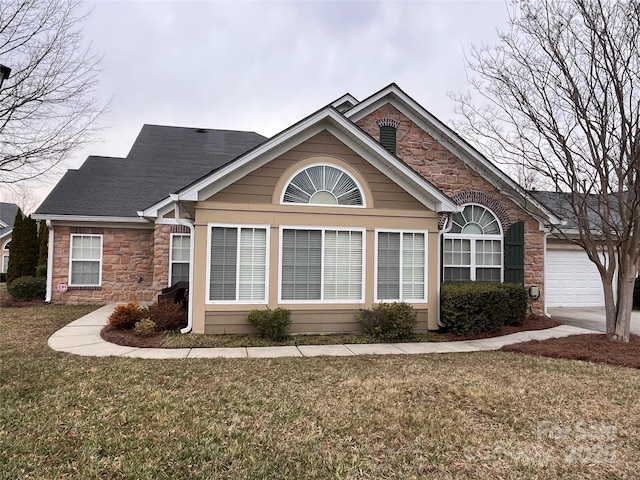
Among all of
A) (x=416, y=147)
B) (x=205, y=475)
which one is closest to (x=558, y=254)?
(x=416, y=147)

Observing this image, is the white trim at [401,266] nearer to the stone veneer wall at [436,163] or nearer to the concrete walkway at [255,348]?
the concrete walkway at [255,348]

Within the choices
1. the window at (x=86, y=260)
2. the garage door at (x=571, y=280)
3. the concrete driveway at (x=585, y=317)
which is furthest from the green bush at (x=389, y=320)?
the window at (x=86, y=260)

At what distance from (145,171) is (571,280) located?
16.1 meters

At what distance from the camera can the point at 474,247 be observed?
11.6 m

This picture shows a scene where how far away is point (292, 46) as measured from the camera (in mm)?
12867

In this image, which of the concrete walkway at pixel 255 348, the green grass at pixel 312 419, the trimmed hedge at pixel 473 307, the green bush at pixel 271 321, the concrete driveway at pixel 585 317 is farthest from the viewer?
the concrete driveway at pixel 585 317

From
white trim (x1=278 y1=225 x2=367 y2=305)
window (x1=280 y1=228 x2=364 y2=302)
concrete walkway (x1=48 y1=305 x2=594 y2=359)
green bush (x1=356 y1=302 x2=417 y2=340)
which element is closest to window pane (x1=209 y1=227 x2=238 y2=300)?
white trim (x1=278 y1=225 x2=367 y2=305)

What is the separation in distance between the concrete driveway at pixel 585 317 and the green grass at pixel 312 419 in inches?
186

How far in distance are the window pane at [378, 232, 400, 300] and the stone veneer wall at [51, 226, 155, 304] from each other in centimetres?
778

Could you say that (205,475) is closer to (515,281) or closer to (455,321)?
Result: (455,321)

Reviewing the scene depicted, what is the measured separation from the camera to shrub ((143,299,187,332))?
8.91 meters

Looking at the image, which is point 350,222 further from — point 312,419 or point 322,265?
point 312,419

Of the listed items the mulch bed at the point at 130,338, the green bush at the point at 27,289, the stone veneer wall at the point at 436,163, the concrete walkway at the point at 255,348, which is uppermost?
the stone veneer wall at the point at 436,163

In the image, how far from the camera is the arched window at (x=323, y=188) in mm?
9047
